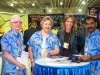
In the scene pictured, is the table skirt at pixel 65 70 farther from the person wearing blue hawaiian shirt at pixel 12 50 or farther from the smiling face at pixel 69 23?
the smiling face at pixel 69 23

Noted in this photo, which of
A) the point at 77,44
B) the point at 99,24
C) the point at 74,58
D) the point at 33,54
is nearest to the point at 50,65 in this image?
the point at 74,58

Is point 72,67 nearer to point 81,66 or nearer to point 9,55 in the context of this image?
point 81,66

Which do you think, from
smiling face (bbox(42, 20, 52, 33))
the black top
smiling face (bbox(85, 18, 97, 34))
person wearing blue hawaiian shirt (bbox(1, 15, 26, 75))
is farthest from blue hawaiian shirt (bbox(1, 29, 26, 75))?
smiling face (bbox(85, 18, 97, 34))

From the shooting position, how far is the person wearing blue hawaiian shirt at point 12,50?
8.75ft

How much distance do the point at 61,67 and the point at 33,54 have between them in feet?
3.78

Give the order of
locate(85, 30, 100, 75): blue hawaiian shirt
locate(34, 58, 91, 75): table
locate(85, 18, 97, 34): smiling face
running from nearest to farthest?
1. locate(34, 58, 91, 75): table
2. locate(85, 30, 100, 75): blue hawaiian shirt
3. locate(85, 18, 97, 34): smiling face

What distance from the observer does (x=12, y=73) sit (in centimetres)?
276

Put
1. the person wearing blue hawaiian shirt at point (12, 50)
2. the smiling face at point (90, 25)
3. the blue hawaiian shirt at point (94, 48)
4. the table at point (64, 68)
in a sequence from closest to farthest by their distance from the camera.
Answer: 1. the table at point (64, 68)
2. the person wearing blue hawaiian shirt at point (12, 50)
3. the blue hawaiian shirt at point (94, 48)
4. the smiling face at point (90, 25)

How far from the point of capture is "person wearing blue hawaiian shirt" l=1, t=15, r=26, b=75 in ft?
8.75

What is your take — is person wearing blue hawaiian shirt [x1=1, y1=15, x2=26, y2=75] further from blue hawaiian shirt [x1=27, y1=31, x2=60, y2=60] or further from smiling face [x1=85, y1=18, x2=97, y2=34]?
smiling face [x1=85, y1=18, x2=97, y2=34]

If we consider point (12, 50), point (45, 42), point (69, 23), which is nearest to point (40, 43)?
point (45, 42)

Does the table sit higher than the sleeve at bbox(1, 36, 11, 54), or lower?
lower

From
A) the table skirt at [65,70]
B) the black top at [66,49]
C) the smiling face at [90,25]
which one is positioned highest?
the smiling face at [90,25]

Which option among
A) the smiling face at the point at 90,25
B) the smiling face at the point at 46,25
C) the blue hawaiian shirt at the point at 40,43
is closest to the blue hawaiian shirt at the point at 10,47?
the blue hawaiian shirt at the point at 40,43
